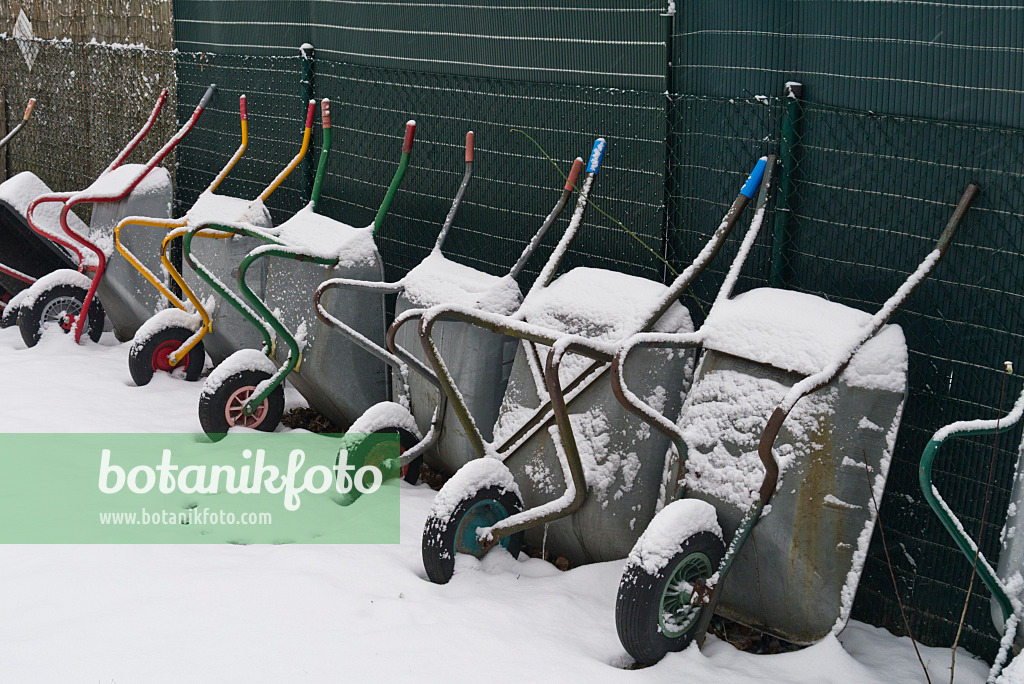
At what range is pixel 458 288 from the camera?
4391mm

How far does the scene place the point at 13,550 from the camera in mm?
3994

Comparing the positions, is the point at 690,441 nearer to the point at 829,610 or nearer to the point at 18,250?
the point at 829,610

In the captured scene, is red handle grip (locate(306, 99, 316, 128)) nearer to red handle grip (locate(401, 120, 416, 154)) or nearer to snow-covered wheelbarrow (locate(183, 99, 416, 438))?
snow-covered wheelbarrow (locate(183, 99, 416, 438))

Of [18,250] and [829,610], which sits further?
[18,250]

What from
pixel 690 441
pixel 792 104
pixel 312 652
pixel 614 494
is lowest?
pixel 312 652

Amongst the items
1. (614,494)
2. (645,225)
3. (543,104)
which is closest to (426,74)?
(543,104)

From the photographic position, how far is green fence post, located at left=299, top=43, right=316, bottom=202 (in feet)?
21.2

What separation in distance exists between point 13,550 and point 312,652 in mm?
1414

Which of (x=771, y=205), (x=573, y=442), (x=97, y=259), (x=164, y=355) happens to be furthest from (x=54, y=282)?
(x=771, y=205)

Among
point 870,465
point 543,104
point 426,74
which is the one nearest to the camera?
point 870,465

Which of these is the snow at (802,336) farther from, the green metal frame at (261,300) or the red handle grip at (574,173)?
the green metal frame at (261,300)

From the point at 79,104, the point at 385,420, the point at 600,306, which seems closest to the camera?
the point at 600,306

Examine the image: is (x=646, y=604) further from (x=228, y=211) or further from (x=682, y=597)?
(x=228, y=211)

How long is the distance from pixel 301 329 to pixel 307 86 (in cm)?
204
